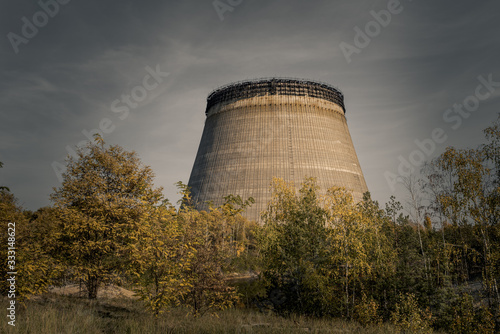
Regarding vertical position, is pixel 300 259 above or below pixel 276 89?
below

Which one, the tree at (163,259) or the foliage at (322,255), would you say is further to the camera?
the foliage at (322,255)

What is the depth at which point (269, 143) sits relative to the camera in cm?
3409

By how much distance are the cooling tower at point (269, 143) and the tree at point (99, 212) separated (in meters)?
20.2

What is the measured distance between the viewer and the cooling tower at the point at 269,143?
32.3 meters

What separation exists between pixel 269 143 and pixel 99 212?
24508 mm

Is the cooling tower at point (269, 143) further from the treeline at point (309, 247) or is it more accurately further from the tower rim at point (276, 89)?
the treeline at point (309, 247)

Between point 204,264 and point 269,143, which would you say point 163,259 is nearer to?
point 204,264

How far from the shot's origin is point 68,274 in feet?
38.1

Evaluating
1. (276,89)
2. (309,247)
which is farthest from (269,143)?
(309,247)

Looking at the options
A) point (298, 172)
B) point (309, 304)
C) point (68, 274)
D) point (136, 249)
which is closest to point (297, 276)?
point (309, 304)


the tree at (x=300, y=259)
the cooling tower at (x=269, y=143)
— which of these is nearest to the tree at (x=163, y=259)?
the tree at (x=300, y=259)

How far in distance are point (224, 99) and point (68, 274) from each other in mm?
30816

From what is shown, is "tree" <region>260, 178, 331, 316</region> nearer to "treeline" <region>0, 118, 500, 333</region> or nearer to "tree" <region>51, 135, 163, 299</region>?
"treeline" <region>0, 118, 500, 333</region>

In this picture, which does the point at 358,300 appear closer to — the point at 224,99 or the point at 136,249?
the point at 136,249
